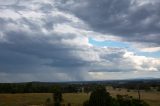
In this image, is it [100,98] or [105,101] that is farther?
[100,98]

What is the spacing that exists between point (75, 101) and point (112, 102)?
125 ft

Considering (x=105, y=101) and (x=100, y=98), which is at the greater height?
(x=100, y=98)

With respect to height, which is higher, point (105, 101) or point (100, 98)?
point (100, 98)

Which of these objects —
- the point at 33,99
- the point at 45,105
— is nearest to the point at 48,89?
the point at 33,99

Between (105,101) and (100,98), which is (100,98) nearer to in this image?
(100,98)

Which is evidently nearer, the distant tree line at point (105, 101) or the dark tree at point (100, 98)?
the distant tree line at point (105, 101)

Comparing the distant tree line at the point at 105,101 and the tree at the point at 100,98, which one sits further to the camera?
the tree at the point at 100,98

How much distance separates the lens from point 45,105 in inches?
4897

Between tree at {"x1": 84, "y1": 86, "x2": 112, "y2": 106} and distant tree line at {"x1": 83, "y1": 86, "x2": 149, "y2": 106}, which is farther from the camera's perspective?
tree at {"x1": 84, "y1": 86, "x2": 112, "y2": 106}

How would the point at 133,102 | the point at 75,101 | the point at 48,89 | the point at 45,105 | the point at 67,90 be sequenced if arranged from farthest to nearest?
the point at 67,90 → the point at 48,89 → the point at 75,101 → the point at 45,105 → the point at 133,102

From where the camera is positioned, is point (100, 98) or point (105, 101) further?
point (100, 98)

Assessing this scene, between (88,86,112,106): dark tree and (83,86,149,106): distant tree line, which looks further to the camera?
(88,86,112,106): dark tree

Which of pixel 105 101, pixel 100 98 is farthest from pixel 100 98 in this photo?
pixel 105 101

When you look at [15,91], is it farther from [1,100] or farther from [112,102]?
[112,102]
